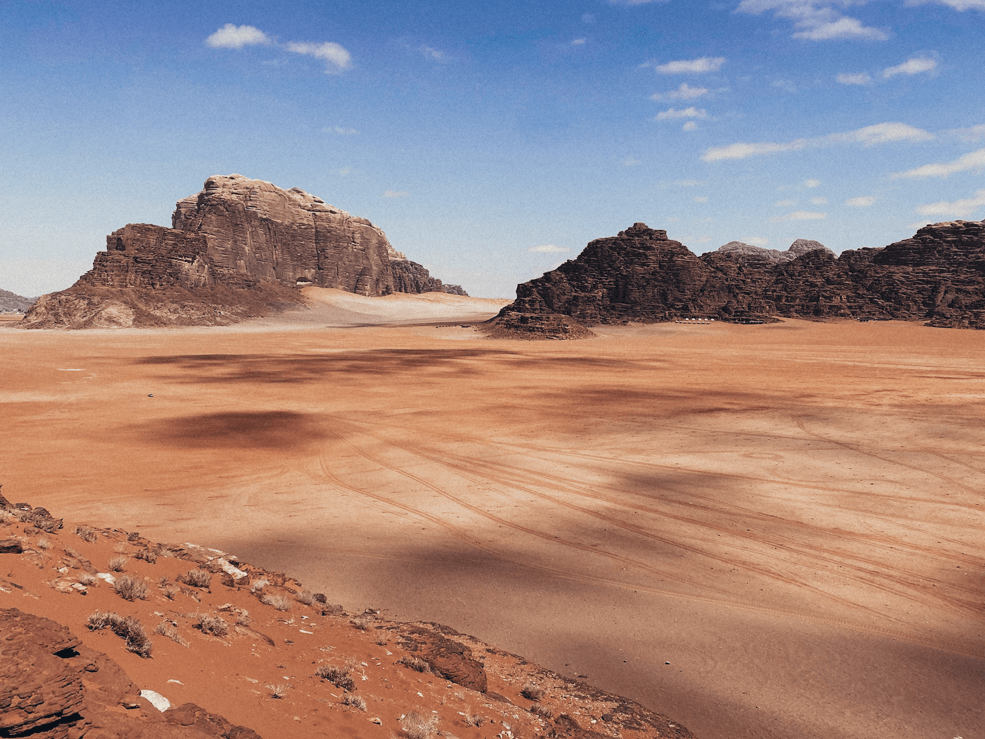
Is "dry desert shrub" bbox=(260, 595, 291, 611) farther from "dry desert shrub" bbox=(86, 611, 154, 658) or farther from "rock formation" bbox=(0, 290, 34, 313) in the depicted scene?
"rock formation" bbox=(0, 290, 34, 313)

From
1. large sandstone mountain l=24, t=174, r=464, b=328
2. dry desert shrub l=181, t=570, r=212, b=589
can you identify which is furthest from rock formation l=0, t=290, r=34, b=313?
dry desert shrub l=181, t=570, r=212, b=589

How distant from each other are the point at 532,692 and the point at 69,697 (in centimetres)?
388

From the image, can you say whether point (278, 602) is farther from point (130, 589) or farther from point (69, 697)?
point (69, 697)

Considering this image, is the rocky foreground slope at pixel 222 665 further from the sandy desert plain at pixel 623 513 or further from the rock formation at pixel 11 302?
the rock formation at pixel 11 302

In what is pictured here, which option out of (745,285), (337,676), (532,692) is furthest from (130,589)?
(745,285)

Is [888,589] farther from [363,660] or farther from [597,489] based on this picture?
[363,660]

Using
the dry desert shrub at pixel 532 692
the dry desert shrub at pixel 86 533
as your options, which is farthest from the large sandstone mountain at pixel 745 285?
the dry desert shrub at pixel 532 692

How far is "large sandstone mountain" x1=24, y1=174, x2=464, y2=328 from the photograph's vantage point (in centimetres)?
7550

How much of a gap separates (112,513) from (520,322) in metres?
58.1

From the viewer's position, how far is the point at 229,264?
11081 cm

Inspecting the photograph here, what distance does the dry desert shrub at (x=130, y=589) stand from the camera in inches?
210

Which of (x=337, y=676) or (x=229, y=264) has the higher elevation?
(x=229, y=264)

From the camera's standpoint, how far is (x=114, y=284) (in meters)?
77.2

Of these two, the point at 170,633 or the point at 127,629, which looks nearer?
the point at 127,629
